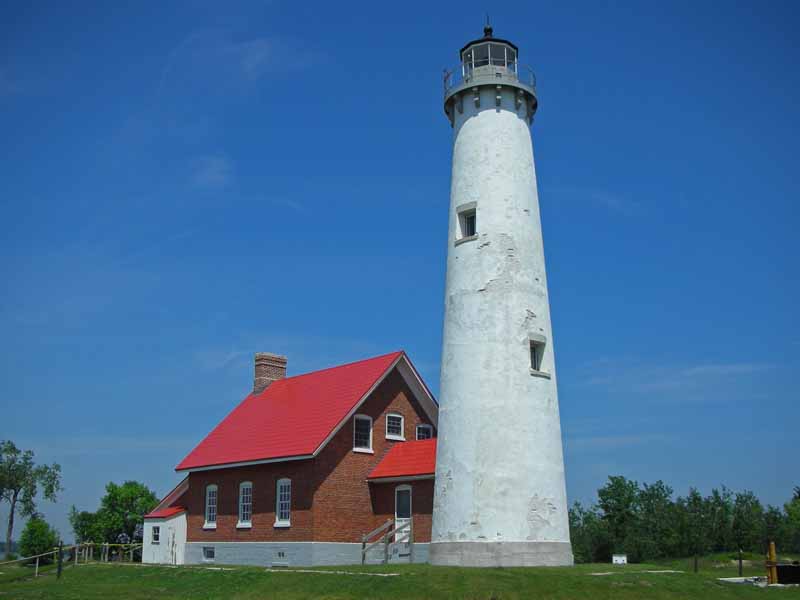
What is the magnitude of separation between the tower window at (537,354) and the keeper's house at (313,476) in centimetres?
584

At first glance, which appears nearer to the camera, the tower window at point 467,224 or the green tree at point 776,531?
the tower window at point 467,224

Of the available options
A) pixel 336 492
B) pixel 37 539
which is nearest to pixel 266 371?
pixel 336 492

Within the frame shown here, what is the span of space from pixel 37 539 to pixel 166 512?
37.4 feet

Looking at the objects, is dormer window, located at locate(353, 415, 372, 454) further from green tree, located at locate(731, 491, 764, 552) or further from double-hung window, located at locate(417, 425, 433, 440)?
green tree, located at locate(731, 491, 764, 552)

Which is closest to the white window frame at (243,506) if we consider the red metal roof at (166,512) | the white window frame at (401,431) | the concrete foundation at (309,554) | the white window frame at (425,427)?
the concrete foundation at (309,554)

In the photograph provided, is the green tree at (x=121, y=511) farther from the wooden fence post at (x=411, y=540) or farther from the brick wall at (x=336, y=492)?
the wooden fence post at (x=411, y=540)

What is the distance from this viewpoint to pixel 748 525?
36031 mm

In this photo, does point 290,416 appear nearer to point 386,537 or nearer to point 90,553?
point 386,537

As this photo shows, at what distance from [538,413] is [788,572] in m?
7.53

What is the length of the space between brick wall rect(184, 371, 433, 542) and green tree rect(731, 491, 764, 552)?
15531mm

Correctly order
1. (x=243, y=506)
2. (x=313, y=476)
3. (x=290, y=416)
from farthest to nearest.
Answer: (x=290, y=416) → (x=243, y=506) → (x=313, y=476)

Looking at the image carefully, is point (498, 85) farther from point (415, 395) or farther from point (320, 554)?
point (320, 554)

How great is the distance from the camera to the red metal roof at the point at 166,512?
33.4 metres

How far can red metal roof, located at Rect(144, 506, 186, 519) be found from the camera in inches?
1315
